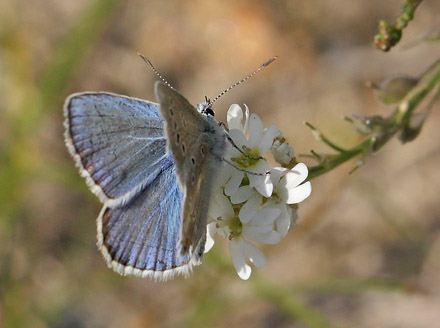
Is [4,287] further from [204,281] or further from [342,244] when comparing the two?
[342,244]

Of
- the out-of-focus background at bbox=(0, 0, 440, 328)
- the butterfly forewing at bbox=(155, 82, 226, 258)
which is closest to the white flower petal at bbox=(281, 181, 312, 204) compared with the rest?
the butterfly forewing at bbox=(155, 82, 226, 258)

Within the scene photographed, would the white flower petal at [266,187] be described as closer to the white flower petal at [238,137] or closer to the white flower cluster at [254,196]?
the white flower cluster at [254,196]

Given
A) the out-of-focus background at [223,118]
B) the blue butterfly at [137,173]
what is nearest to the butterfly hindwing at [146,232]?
the blue butterfly at [137,173]

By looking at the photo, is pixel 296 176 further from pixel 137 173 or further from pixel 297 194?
pixel 137 173

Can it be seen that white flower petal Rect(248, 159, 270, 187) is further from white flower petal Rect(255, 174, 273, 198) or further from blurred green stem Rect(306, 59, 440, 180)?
blurred green stem Rect(306, 59, 440, 180)

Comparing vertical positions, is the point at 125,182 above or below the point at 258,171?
above

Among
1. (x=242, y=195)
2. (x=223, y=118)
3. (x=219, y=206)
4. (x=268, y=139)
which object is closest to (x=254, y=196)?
(x=242, y=195)

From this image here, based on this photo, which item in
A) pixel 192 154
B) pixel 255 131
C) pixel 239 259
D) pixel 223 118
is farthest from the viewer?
pixel 223 118
